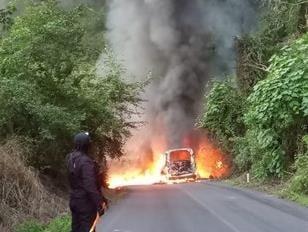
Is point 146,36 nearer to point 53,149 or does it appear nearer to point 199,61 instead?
point 199,61

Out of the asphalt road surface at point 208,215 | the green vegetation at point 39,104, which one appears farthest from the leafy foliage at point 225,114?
the asphalt road surface at point 208,215

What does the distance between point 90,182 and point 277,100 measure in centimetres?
1379

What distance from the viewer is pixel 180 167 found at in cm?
3703

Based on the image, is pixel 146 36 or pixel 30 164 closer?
pixel 30 164

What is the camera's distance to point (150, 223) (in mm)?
12984

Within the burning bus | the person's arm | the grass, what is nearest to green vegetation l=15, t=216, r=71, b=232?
the person's arm

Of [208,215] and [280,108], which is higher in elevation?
[280,108]


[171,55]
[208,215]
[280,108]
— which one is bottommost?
[208,215]

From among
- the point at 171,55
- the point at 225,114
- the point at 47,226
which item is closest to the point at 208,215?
the point at 47,226

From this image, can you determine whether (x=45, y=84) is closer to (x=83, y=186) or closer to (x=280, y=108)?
(x=280, y=108)

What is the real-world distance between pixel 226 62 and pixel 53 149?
91.1 ft

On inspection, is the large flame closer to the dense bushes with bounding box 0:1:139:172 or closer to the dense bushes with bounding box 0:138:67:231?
the dense bushes with bounding box 0:1:139:172

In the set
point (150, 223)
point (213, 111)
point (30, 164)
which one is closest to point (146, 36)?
point (213, 111)

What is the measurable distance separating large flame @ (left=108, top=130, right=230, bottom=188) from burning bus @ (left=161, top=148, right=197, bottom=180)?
62 centimetres
